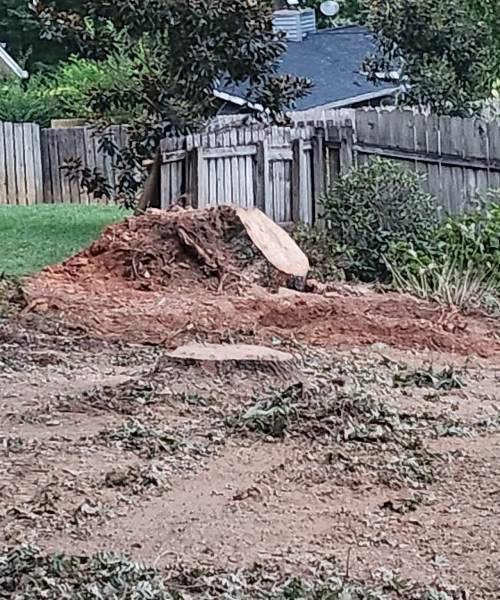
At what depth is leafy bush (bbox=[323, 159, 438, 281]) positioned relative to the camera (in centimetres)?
1073

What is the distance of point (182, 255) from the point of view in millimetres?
9922

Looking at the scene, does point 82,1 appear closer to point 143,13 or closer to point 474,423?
point 143,13

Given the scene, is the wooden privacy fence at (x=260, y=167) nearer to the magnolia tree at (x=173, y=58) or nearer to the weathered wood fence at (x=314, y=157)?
the weathered wood fence at (x=314, y=157)

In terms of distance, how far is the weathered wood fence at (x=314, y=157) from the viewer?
11531 mm

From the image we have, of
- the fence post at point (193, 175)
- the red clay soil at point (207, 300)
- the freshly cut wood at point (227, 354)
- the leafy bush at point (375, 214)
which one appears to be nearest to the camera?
→ the freshly cut wood at point (227, 354)

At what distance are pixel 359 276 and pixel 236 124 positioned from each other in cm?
277

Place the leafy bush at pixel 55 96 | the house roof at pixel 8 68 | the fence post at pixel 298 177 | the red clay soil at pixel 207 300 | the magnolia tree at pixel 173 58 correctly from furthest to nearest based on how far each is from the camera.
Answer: the house roof at pixel 8 68 → the leafy bush at pixel 55 96 → the fence post at pixel 298 177 → the magnolia tree at pixel 173 58 → the red clay soil at pixel 207 300

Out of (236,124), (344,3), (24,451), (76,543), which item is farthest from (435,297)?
(344,3)

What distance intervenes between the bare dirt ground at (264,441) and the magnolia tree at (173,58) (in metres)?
4.14

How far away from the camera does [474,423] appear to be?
18.7 ft

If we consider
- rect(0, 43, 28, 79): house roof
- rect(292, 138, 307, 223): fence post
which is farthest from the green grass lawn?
rect(0, 43, 28, 79): house roof

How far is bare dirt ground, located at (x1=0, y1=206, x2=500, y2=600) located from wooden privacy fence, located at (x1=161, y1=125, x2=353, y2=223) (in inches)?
124

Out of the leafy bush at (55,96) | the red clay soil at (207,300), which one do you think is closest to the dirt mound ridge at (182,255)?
the red clay soil at (207,300)

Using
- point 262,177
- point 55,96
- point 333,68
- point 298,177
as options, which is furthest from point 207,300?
point 55,96
